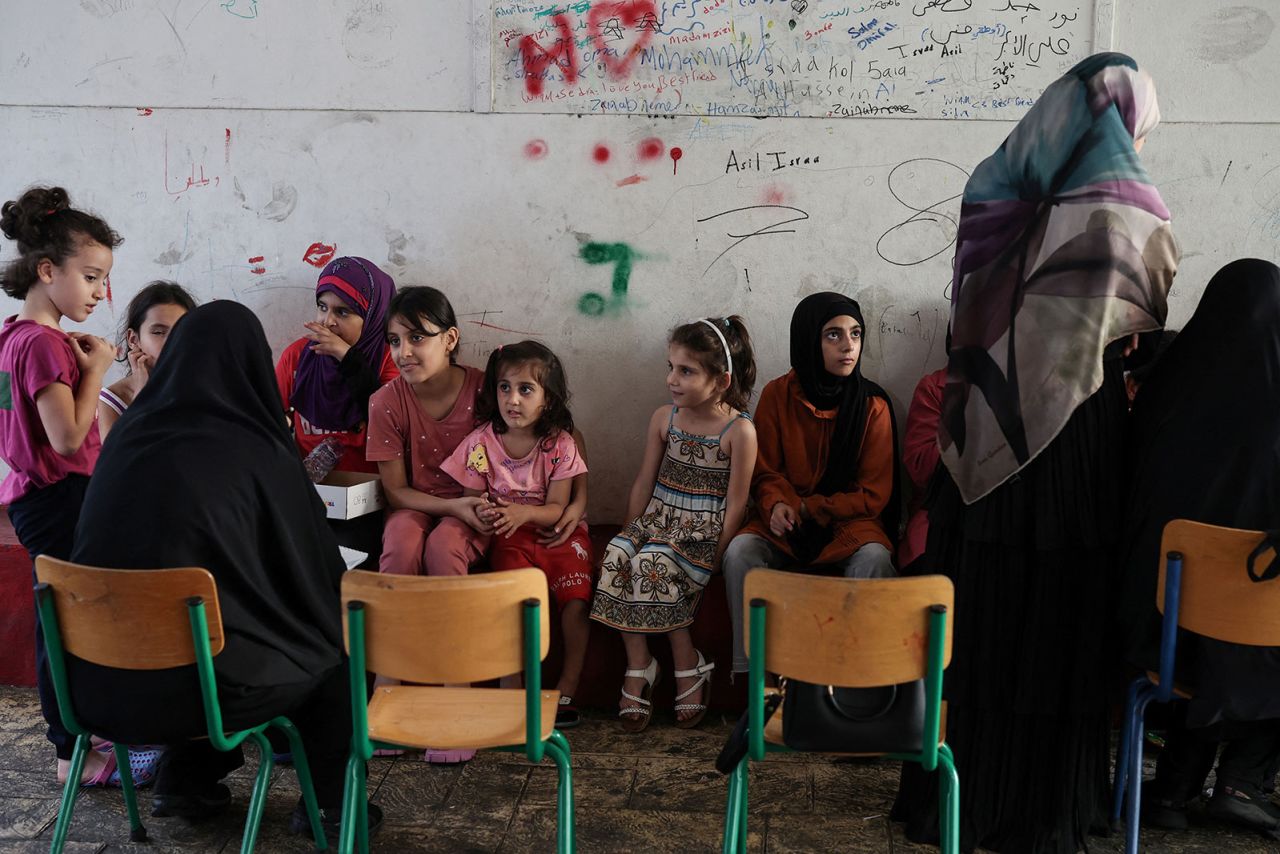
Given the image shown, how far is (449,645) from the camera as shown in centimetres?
195

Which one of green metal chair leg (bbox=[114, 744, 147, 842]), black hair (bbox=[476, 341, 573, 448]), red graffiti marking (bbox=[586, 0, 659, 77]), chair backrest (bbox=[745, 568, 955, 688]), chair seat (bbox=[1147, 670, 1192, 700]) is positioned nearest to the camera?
chair backrest (bbox=[745, 568, 955, 688])

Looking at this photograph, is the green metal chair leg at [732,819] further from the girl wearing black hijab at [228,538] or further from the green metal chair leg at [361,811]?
the girl wearing black hijab at [228,538]

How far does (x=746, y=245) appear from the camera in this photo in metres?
3.73

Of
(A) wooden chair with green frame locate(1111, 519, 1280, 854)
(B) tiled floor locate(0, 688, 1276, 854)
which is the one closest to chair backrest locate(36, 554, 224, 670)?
(B) tiled floor locate(0, 688, 1276, 854)

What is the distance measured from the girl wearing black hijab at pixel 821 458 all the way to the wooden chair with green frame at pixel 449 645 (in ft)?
4.09

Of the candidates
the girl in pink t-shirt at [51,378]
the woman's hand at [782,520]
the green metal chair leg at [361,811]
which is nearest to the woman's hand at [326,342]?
the girl in pink t-shirt at [51,378]

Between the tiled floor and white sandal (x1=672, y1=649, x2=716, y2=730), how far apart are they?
4.4 inches

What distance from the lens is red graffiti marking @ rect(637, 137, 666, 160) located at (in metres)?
3.71

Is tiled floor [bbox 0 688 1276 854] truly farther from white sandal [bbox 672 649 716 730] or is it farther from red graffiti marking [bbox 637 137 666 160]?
red graffiti marking [bbox 637 137 666 160]

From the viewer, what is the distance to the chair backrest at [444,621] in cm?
194

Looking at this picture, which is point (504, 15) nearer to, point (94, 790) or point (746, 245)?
point (746, 245)

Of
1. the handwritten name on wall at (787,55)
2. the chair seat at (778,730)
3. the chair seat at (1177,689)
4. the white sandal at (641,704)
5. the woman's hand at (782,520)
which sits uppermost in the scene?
the handwritten name on wall at (787,55)

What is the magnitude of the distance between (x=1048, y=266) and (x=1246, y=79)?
2.02 m

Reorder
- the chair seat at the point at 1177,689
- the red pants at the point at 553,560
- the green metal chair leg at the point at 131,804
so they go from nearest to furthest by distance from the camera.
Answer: the chair seat at the point at 1177,689 → the green metal chair leg at the point at 131,804 → the red pants at the point at 553,560
